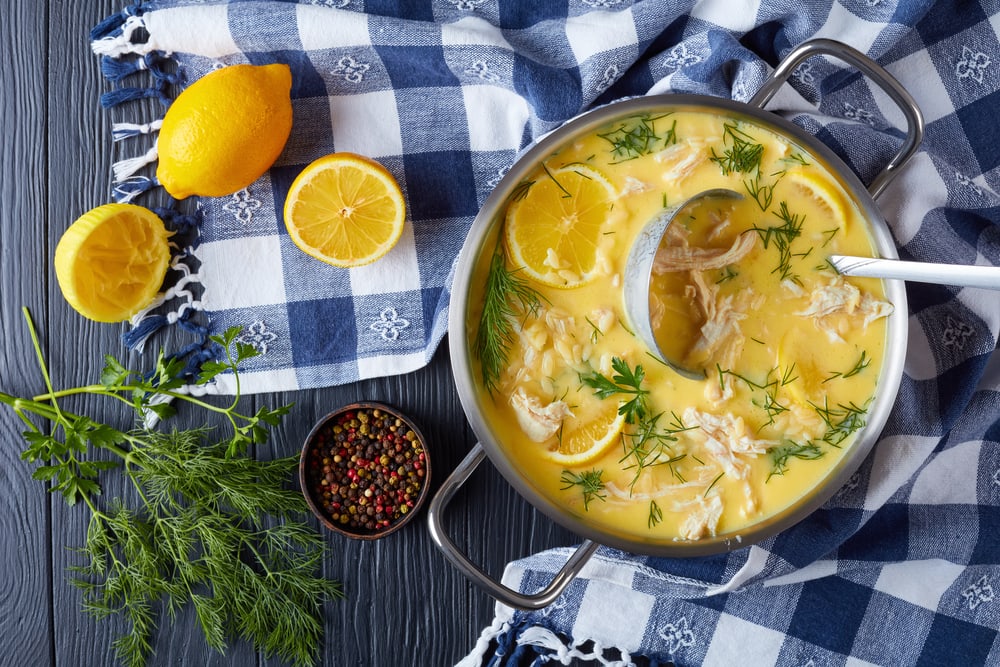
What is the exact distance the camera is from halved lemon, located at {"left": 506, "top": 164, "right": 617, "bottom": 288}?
1849mm

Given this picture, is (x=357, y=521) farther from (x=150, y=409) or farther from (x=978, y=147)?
(x=978, y=147)

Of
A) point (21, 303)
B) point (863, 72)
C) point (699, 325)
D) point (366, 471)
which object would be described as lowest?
point (366, 471)

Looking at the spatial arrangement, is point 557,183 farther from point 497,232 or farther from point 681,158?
point 681,158

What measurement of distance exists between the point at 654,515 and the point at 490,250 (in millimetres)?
742

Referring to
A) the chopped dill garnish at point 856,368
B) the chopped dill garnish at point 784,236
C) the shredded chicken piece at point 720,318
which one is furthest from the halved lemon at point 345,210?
the chopped dill garnish at point 856,368

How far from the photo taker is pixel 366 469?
225cm

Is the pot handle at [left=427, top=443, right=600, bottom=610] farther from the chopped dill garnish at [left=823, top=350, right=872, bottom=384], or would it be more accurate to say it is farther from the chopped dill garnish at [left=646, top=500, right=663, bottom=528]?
the chopped dill garnish at [left=823, top=350, right=872, bottom=384]

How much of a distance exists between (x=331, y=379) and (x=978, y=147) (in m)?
1.86

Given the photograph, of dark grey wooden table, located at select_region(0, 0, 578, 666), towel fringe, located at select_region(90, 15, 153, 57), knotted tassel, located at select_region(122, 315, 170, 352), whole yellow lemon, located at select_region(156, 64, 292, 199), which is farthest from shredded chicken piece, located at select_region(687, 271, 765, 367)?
towel fringe, located at select_region(90, 15, 153, 57)

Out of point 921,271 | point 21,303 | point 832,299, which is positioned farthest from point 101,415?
point 921,271

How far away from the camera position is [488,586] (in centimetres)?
192

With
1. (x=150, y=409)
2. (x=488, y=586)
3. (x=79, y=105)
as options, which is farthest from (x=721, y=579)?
(x=79, y=105)

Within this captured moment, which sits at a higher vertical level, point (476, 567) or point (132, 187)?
point (132, 187)

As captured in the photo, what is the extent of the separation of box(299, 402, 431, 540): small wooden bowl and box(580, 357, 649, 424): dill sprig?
0.60 metres
